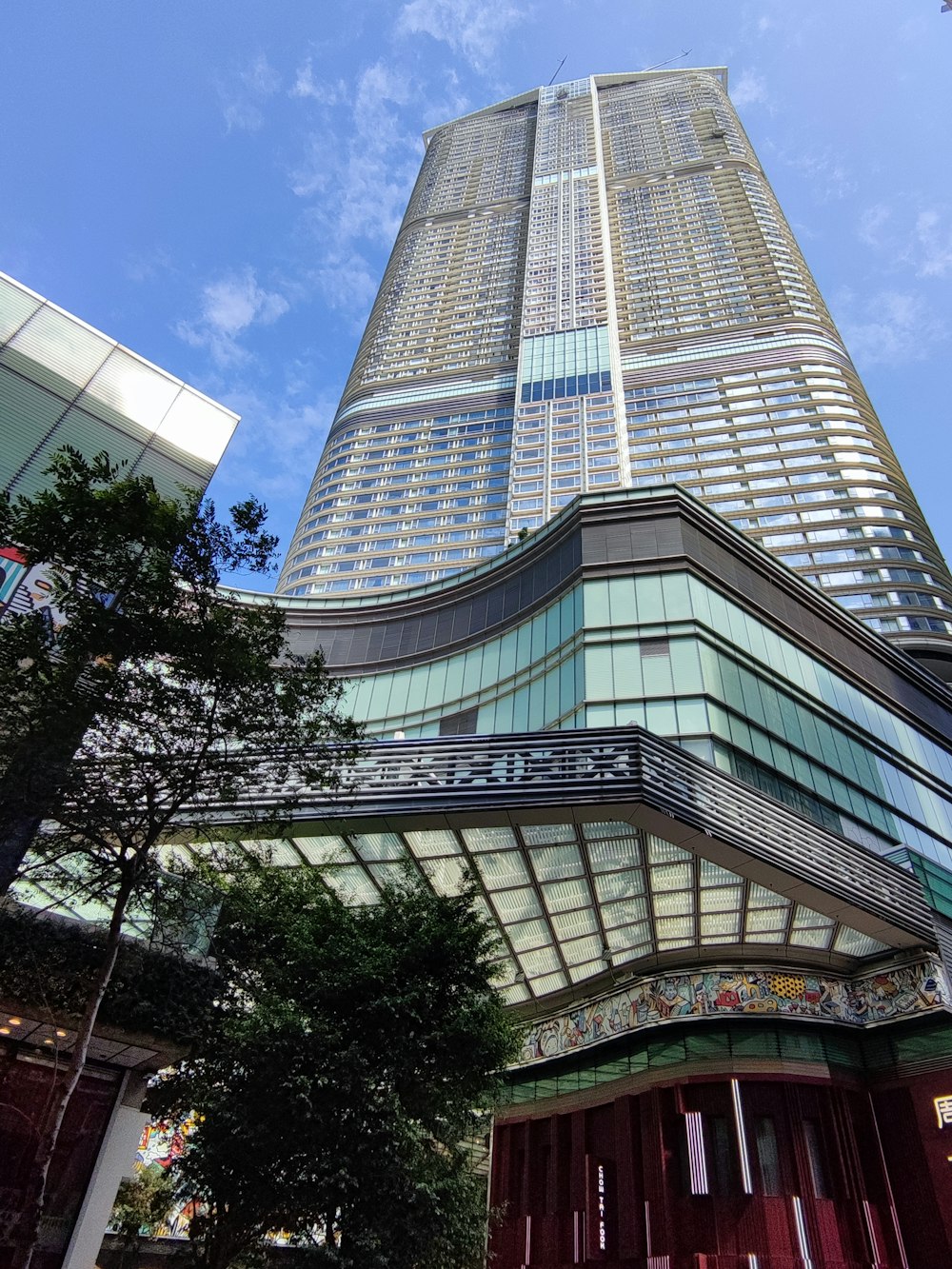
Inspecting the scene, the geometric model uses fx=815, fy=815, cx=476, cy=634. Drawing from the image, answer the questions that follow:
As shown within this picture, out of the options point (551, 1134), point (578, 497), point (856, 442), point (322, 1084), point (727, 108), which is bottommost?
point (322, 1084)

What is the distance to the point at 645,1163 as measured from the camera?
65.1 ft

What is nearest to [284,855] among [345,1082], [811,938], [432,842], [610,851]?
[432,842]

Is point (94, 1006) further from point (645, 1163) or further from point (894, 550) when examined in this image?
point (894, 550)

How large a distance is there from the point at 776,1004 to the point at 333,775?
1355 cm

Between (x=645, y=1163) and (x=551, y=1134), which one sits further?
(x=551, y=1134)

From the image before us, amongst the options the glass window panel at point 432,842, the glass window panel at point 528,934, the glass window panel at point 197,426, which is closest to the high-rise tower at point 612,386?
the glass window panel at point 197,426

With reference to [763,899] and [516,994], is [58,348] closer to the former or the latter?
[516,994]

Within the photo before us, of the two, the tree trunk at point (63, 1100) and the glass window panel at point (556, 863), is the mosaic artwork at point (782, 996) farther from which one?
the tree trunk at point (63, 1100)

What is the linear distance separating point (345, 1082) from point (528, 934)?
9.71 m

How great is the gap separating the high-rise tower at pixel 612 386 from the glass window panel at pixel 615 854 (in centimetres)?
4428

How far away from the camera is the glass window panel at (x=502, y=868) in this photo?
756 inches

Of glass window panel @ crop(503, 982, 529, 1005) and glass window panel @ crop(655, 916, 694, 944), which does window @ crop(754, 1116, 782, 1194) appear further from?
glass window panel @ crop(503, 982, 529, 1005)

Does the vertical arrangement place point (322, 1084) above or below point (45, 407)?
below

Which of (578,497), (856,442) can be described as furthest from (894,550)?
(578,497)
